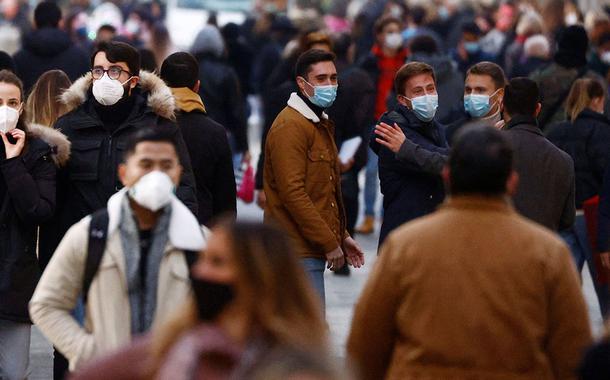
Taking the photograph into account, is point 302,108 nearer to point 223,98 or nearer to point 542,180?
point 542,180

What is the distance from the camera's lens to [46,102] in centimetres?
924

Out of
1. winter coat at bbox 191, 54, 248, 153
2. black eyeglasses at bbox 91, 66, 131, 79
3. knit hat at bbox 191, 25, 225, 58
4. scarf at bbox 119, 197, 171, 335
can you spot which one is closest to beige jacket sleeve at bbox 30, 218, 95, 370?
scarf at bbox 119, 197, 171, 335

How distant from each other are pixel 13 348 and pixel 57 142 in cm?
96

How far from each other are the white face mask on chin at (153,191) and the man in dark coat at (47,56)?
316 inches

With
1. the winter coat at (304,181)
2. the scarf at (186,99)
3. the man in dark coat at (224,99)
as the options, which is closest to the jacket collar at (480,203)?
the winter coat at (304,181)

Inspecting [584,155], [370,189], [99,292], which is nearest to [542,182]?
[584,155]

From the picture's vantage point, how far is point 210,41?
553 inches

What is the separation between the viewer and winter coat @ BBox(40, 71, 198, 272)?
7.52 m

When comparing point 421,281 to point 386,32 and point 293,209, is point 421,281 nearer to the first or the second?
point 293,209

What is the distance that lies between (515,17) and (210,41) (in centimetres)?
1140

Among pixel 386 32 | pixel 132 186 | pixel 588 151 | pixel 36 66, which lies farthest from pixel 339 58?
pixel 132 186

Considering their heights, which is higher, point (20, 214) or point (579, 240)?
point (20, 214)

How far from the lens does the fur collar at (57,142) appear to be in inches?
294

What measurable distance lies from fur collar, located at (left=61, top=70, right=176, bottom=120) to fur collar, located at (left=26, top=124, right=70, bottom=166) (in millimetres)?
337
